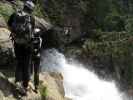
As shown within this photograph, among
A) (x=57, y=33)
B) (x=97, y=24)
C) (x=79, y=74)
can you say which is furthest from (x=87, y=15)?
(x=79, y=74)

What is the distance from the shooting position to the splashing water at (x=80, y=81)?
27344 millimetres

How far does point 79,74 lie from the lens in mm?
31484

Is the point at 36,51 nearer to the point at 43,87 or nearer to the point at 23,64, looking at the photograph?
the point at 23,64

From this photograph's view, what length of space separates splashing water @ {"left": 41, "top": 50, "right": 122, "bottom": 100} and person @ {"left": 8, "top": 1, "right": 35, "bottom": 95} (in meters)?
15.5

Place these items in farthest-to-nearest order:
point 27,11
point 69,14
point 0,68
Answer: point 69,14 → point 0,68 → point 27,11

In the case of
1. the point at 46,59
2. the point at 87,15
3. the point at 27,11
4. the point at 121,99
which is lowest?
the point at 121,99

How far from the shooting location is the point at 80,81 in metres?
29.8

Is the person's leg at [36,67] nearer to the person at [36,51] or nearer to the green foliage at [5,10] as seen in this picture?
the person at [36,51]

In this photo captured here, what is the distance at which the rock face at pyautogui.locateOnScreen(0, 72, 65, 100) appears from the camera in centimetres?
982

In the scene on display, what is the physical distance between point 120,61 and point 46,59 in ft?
25.3

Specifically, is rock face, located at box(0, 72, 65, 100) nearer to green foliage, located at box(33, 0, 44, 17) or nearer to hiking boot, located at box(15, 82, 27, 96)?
hiking boot, located at box(15, 82, 27, 96)

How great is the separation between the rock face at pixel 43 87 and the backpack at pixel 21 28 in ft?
3.71

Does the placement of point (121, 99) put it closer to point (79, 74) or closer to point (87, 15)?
point (79, 74)

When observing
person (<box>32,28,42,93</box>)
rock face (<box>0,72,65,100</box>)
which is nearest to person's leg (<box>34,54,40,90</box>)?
person (<box>32,28,42,93</box>)
